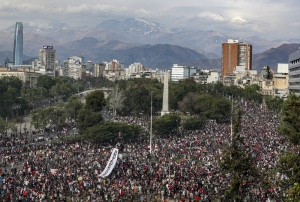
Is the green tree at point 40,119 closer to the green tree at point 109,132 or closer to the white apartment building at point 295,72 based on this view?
the green tree at point 109,132

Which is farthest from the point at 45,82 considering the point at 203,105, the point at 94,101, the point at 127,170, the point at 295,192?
the point at 295,192

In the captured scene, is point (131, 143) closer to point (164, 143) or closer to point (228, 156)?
point (164, 143)

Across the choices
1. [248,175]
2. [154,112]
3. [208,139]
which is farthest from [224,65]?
[248,175]

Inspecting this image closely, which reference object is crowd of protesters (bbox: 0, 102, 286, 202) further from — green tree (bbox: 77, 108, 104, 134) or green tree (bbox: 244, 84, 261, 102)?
green tree (bbox: 244, 84, 261, 102)

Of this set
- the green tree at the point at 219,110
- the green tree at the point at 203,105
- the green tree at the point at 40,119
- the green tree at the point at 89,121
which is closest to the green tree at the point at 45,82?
the green tree at the point at 203,105

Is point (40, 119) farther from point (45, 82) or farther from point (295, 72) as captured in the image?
point (45, 82)
